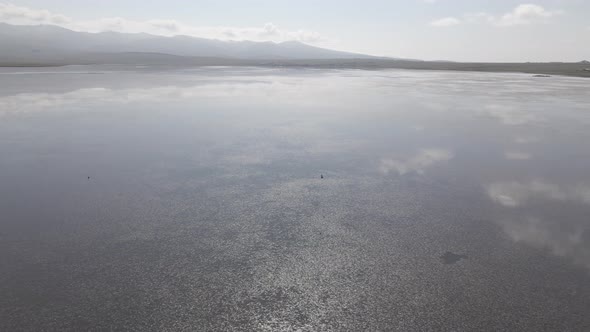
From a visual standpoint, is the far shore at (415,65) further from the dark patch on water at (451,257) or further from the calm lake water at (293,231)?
the dark patch on water at (451,257)

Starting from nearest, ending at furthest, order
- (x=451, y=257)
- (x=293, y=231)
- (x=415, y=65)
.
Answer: (x=451, y=257)
(x=293, y=231)
(x=415, y=65)

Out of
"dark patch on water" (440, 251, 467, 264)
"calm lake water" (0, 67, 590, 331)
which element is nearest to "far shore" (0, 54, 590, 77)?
"calm lake water" (0, 67, 590, 331)

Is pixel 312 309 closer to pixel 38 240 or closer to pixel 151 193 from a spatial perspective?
pixel 38 240

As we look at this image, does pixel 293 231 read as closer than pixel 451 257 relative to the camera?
No

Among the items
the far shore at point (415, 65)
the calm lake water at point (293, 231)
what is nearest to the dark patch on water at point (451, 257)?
the calm lake water at point (293, 231)

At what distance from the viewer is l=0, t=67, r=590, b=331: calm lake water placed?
176 inches

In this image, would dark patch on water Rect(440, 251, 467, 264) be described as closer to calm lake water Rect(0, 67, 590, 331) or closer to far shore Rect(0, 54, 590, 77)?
calm lake water Rect(0, 67, 590, 331)

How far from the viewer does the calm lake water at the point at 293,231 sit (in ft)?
14.7

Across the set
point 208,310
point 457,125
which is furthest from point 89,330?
point 457,125

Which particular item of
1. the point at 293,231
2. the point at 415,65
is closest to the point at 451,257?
the point at 293,231

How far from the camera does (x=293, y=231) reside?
21.7 ft

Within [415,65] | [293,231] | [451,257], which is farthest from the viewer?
→ [415,65]

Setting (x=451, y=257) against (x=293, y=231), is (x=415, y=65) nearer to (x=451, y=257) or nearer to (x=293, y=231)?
(x=293, y=231)

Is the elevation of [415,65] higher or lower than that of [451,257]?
higher
